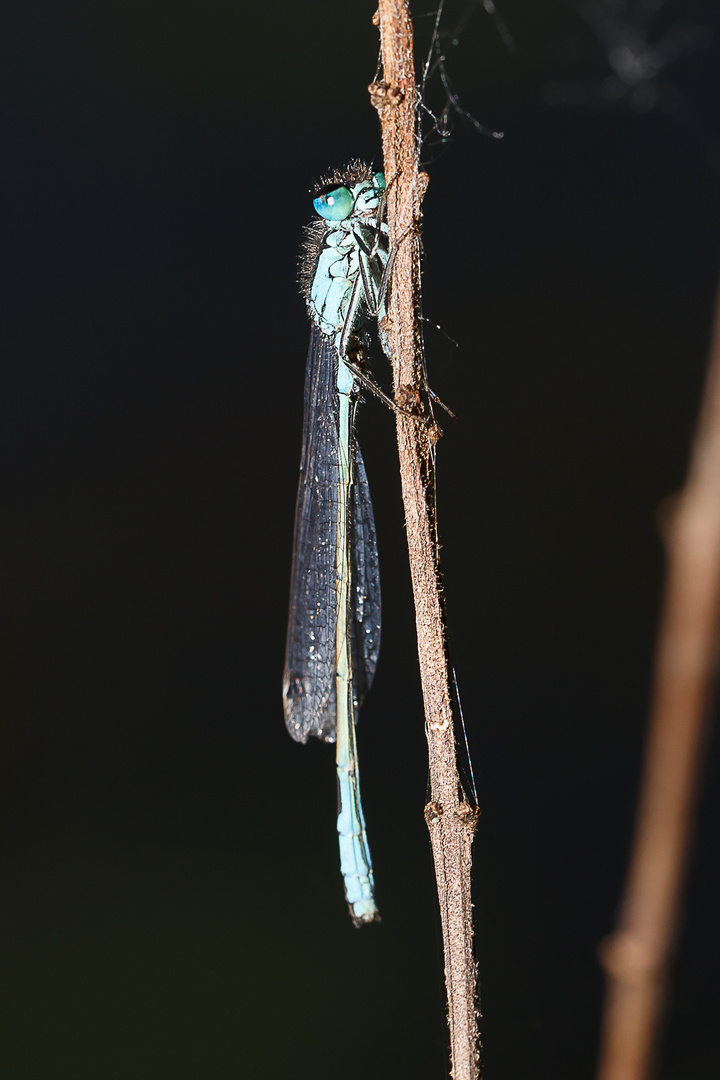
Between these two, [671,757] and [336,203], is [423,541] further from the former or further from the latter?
[336,203]

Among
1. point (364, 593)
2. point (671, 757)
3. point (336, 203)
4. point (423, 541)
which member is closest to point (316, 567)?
point (364, 593)

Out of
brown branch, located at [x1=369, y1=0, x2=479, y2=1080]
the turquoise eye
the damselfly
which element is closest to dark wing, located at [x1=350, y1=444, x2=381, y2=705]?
the damselfly

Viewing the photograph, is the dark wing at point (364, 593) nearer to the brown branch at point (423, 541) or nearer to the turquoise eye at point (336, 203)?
the turquoise eye at point (336, 203)

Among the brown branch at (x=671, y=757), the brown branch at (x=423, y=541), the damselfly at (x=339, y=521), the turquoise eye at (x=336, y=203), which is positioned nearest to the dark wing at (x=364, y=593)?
the damselfly at (x=339, y=521)

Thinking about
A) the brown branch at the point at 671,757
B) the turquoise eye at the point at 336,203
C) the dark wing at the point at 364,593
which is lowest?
the brown branch at the point at 671,757

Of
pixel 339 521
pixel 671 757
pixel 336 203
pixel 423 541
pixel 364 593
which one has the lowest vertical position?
pixel 671 757

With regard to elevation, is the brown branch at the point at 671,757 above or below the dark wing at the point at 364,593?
below

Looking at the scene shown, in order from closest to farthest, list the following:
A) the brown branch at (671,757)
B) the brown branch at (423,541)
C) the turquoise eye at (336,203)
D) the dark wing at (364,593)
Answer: the brown branch at (671,757)
the brown branch at (423,541)
the turquoise eye at (336,203)
the dark wing at (364,593)
